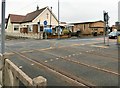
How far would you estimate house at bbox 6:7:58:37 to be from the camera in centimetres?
4531

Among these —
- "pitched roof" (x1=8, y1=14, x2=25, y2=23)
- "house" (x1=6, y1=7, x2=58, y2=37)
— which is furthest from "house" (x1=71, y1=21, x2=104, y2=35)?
"pitched roof" (x1=8, y1=14, x2=25, y2=23)

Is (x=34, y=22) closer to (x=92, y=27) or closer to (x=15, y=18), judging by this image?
(x=15, y=18)

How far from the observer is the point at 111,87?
6516 mm

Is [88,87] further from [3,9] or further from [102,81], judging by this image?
[3,9]

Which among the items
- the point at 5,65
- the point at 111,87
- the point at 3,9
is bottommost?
the point at 111,87

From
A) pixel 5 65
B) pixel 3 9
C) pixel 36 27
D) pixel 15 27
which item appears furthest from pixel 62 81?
pixel 15 27

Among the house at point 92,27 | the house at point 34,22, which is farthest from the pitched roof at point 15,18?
the house at point 92,27

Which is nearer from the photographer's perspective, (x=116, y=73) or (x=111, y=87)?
(x=111, y=87)

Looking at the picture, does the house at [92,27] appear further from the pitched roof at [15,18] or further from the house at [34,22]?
the pitched roof at [15,18]

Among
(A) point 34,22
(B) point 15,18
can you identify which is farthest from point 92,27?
(B) point 15,18

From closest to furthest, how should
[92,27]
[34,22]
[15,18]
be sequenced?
[34,22] → [92,27] → [15,18]

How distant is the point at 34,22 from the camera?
151ft

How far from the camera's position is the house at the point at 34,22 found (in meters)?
45.3

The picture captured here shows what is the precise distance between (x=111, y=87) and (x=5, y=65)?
11.4 ft
